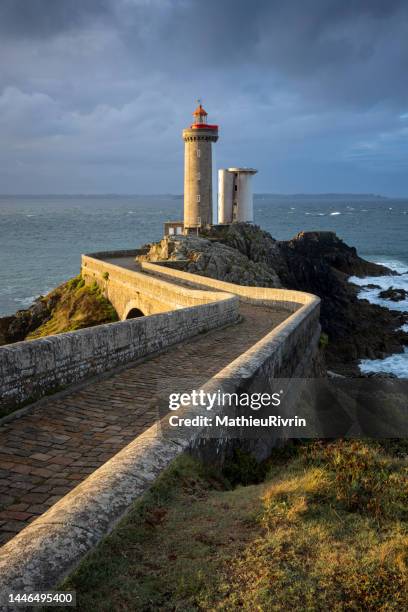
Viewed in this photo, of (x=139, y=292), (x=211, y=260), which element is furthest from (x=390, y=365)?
(x=139, y=292)

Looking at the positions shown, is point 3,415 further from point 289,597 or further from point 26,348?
point 289,597

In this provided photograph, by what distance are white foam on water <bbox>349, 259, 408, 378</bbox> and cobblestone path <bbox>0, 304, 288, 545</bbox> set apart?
59.4 ft

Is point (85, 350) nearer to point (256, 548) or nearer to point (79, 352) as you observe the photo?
point (79, 352)

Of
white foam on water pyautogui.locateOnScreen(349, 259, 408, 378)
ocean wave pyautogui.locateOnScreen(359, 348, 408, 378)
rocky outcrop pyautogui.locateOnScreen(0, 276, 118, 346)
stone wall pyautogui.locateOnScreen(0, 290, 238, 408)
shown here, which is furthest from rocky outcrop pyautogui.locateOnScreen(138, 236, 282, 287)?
stone wall pyautogui.locateOnScreen(0, 290, 238, 408)

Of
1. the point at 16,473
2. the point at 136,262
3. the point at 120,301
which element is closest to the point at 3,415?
the point at 16,473

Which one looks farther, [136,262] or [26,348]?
[136,262]

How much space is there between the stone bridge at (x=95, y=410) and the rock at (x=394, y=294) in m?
28.6

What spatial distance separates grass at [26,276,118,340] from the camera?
86.4 feet

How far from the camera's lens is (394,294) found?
139 feet

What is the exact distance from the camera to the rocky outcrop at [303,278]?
1150 inches

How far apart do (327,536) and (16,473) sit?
10.5ft

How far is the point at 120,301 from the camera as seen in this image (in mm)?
25281

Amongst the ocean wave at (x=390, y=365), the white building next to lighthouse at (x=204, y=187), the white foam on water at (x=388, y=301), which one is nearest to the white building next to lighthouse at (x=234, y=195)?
the white building next to lighthouse at (x=204, y=187)

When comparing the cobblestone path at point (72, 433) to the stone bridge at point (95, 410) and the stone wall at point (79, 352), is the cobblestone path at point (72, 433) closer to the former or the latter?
the stone bridge at point (95, 410)
